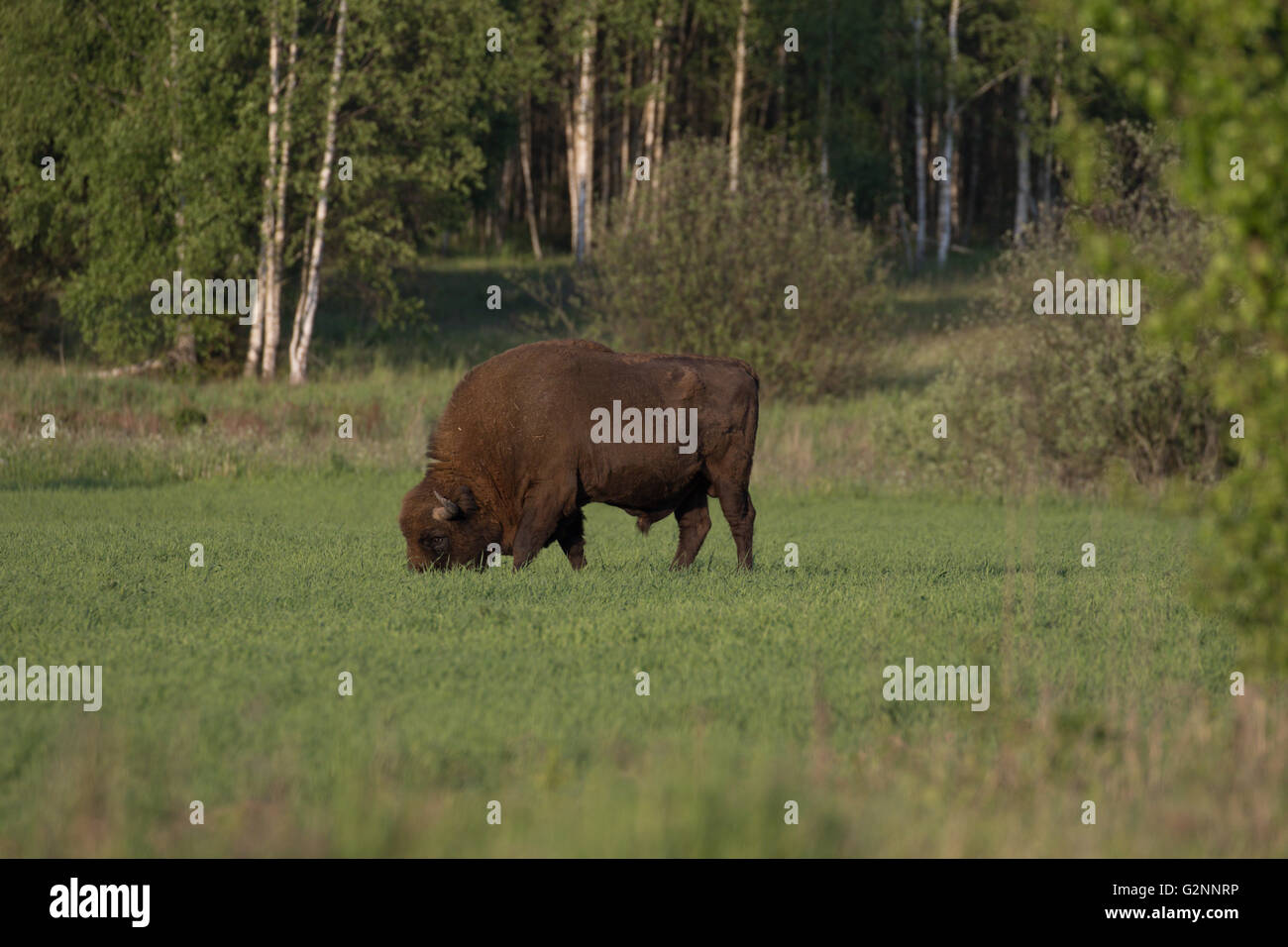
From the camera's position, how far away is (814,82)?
63219 mm

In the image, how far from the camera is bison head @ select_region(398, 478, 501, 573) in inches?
591

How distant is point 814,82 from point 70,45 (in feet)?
111

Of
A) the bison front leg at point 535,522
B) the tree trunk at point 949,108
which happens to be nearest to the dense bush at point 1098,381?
the bison front leg at point 535,522

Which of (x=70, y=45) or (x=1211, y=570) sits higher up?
(x=70, y=45)

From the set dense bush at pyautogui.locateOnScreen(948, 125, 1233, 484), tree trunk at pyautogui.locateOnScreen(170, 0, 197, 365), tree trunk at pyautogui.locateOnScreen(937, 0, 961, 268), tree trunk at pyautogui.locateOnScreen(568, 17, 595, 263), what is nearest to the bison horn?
dense bush at pyautogui.locateOnScreen(948, 125, 1233, 484)

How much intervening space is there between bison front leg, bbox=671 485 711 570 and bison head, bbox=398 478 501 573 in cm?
223

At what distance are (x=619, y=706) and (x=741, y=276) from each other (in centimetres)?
3265

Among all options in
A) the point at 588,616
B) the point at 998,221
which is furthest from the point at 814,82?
the point at 588,616

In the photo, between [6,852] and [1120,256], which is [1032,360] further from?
[6,852]

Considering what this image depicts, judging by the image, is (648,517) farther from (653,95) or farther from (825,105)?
(825,105)

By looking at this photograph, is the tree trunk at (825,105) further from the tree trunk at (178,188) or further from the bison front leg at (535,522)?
the bison front leg at (535,522)

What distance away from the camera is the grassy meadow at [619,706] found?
268 inches

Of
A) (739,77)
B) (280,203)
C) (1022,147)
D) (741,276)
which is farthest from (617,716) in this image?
(1022,147)

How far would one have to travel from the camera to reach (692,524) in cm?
1627
